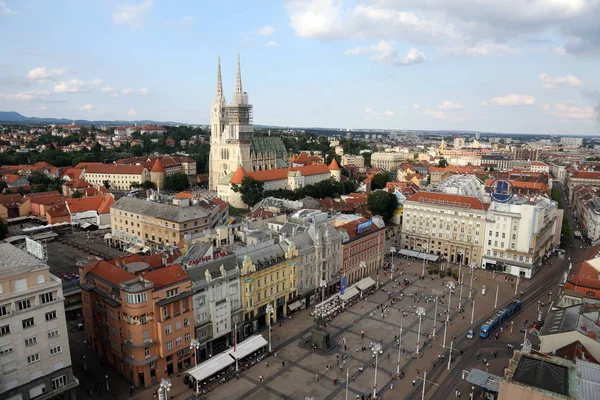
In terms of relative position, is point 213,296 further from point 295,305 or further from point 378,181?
point 378,181

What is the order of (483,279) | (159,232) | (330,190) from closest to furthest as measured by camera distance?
(483,279) → (159,232) → (330,190)

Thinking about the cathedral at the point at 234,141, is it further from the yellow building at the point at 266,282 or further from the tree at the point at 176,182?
the yellow building at the point at 266,282

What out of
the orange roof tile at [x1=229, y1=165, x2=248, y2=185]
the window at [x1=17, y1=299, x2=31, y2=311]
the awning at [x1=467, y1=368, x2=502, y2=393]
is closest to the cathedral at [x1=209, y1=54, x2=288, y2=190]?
the orange roof tile at [x1=229, y1=165, x2=248, y2=185]

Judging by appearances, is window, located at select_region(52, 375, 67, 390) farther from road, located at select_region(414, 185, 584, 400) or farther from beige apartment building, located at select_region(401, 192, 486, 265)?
beige apartment building, located at select_region(401, 192, 486, 265)

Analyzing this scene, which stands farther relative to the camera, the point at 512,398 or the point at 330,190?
the point at 330,190

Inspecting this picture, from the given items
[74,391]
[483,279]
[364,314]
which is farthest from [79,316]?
[483,279]

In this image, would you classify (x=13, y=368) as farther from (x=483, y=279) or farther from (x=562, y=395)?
(x=483, y=279)

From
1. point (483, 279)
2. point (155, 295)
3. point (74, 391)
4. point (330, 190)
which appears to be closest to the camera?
point (74, 391)

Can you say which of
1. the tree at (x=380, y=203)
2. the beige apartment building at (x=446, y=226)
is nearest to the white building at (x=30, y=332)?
the beige apartment building at (x=446, y=226)

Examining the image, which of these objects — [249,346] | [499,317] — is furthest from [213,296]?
[499,317]

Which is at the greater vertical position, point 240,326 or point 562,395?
point 562,395
